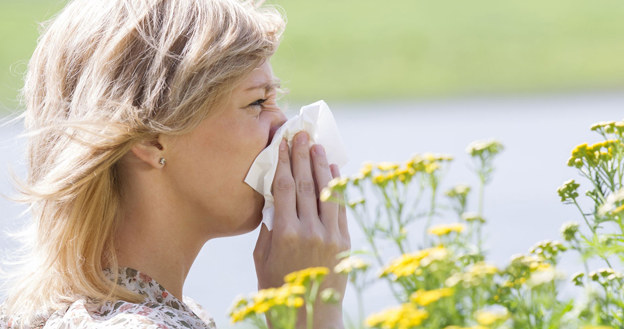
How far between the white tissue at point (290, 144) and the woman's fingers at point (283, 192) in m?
0.01

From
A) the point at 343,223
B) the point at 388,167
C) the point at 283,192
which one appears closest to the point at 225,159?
the point at 283,192

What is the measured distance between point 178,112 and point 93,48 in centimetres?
19

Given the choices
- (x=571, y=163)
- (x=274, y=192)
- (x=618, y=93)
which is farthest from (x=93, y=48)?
(x=618, y=93)

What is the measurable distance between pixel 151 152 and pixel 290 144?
23 cm

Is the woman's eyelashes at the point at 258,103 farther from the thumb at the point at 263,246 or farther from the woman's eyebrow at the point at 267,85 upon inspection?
the thumb at the point at 263,246

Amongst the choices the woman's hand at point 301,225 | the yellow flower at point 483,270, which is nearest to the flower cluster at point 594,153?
the yellow flower at point 483,270

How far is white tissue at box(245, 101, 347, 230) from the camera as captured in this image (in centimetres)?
→ 131

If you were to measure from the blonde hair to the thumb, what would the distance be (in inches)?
7.9

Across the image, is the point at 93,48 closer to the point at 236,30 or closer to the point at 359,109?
the point at 236,30

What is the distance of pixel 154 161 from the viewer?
4.33 ft

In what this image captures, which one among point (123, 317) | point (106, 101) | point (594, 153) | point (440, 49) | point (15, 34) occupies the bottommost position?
point (123, 317)

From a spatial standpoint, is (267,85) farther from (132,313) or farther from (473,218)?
(473,218)

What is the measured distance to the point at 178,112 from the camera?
4.14 feet

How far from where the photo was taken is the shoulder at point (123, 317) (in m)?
1.10
